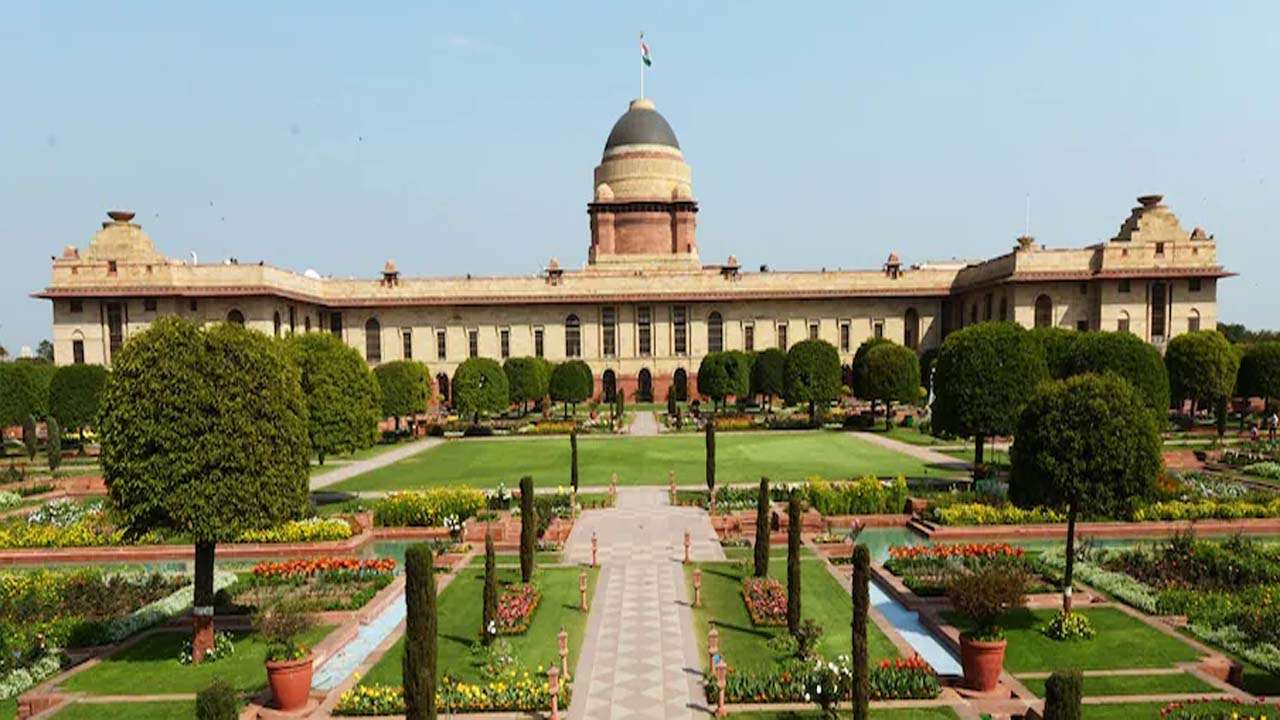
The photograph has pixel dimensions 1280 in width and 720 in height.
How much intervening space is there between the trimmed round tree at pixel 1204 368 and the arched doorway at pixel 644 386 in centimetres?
3131

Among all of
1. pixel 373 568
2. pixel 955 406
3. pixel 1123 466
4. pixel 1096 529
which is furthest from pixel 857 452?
pixel 373 568

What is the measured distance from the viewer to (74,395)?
3656 cm

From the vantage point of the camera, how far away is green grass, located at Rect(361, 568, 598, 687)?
11922 millimetres

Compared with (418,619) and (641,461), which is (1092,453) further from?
(641,461)

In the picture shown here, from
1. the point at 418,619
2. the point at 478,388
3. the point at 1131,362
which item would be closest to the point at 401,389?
the point at 478,388

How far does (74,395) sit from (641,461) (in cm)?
2658

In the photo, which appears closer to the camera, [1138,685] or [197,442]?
[1138,685]

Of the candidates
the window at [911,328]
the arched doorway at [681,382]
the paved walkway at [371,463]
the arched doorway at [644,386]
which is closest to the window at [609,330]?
the arched doorway at [644,386]

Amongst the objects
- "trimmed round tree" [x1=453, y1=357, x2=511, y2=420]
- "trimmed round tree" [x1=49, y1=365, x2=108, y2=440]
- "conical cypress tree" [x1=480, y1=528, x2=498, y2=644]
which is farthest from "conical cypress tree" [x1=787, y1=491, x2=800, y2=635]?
"trimmed round tree" [x1=49, y1=365, x2=108, y2=440]

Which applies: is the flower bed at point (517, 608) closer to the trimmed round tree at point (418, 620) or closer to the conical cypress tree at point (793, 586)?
the trimmed round tree at point (418, 620)

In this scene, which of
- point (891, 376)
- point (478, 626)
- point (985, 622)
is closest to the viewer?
point (985, 622)

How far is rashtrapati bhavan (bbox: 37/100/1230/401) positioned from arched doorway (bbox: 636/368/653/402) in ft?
0.34

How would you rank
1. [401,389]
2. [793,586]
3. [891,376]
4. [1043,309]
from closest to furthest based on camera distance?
[793,586] < [401,389] < [891,376] < [1043,309]

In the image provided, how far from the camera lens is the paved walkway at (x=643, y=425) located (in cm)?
4228
